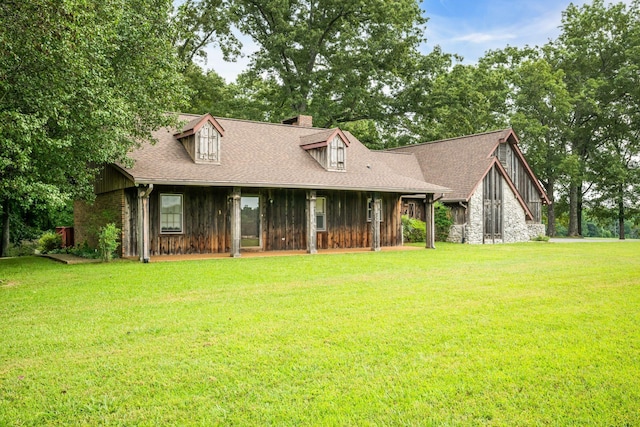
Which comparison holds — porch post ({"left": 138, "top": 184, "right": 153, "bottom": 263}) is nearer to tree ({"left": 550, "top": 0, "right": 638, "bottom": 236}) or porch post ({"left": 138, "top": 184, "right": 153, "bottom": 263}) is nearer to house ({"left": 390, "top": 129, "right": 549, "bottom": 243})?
house ({"left": 390, "top": 129, "right": 549, "bottom": 243})

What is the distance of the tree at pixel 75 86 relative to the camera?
1029 centimetres

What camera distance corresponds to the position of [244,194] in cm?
1884

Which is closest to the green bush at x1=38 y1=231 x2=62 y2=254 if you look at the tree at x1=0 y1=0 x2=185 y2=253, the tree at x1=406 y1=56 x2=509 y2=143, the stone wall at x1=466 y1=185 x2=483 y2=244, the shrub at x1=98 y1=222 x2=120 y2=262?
the tree at x1=0 y1=0 x2=185 y2=253

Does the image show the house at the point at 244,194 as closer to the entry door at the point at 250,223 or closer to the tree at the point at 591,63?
the entry door at the point at 250,223

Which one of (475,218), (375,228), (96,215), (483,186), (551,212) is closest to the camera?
(96,215)

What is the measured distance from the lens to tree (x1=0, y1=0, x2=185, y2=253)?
10289 millimetres

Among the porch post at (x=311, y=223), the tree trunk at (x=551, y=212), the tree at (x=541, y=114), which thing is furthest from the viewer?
the tree trunk at (x=551, y=212)

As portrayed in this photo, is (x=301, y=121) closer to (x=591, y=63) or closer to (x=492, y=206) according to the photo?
(x=492, y=206)

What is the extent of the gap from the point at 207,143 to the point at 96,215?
16.5 ft

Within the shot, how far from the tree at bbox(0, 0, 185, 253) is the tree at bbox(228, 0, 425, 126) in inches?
740

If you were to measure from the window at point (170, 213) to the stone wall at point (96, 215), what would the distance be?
1.32 meters

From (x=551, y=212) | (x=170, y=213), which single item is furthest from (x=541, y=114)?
(x=170, y=213)

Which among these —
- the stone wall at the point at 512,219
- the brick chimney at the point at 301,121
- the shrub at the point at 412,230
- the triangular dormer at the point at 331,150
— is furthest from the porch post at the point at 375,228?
the stone wall at the point at 512,219

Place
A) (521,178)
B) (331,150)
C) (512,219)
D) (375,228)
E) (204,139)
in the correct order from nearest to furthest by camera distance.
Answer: (204,139)
(375,228)
(331,150)
(512,219)
(521,178)
